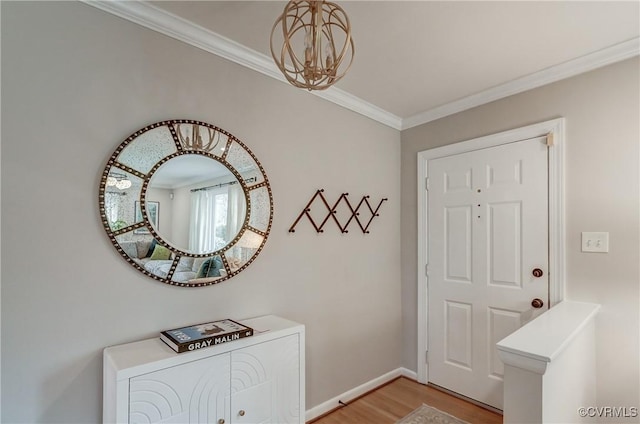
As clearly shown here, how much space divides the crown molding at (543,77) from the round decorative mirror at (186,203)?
1.68 metres

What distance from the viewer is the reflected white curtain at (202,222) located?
170cm

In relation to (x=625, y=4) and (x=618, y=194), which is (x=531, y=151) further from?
(x=625, y=4)

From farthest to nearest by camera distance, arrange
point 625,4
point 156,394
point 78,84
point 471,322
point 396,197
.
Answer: point 396,197
point 471,322
point 625,4
point 78,84
point 156,394

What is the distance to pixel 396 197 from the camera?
9.73 feet

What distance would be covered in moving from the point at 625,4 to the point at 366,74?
132 cm

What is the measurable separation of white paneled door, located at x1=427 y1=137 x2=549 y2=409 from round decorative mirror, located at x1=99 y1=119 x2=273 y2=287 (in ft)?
5.09

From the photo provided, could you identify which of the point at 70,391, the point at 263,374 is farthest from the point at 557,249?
the point at 70,391

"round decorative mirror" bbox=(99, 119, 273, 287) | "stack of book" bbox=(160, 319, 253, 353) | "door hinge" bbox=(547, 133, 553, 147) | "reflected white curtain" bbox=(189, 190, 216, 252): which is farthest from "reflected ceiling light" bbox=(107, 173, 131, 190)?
"door hinge" bbox=(547, 133, 553, 147)

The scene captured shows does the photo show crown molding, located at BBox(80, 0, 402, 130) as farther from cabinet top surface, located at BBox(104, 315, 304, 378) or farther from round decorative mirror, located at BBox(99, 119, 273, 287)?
cabinet top surface, located at BBox(104, 315, 304, 378)

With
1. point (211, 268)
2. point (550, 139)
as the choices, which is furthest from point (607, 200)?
point (211, 268)

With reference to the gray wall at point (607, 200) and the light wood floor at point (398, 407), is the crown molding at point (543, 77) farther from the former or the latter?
the light wood floor at point (398, 407)

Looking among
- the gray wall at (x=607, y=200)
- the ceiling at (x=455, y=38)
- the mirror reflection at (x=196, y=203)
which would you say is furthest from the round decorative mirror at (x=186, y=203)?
the gray wall at (x=607, y=200)

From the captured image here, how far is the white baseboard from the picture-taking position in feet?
7.29

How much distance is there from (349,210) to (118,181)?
158 cm
